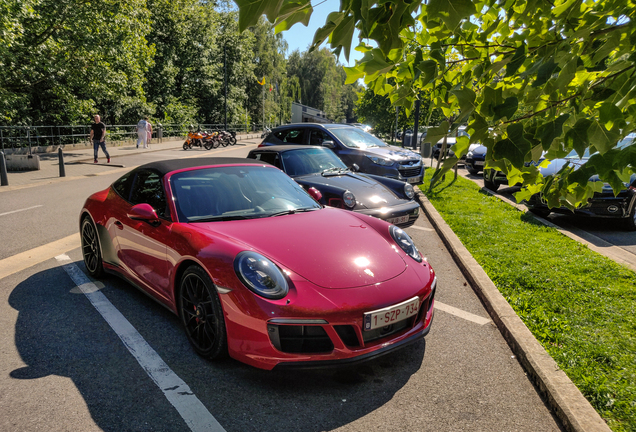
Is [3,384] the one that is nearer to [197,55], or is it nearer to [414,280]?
[414,280]

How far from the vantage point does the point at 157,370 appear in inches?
130

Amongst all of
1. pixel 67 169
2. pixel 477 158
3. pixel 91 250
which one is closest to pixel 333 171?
pixel 91 250

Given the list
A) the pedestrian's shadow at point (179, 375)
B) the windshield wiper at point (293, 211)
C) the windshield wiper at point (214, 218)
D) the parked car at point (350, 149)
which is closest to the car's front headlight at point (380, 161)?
the parked car at point (350, 149)

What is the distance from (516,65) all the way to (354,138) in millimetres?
9817

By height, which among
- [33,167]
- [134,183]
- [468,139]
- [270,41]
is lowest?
[33,167]

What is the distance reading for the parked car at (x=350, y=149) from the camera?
10.9 metres

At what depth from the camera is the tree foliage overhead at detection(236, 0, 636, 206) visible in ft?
5.75

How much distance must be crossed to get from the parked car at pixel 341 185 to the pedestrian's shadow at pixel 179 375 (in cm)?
312

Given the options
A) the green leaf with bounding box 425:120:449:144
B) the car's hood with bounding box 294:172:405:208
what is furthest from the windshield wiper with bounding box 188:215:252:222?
the car's hood with bounding box 294:172:405:208

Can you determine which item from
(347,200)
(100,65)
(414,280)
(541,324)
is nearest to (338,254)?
(414,280)

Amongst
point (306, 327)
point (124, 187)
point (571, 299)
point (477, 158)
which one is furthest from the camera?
point (477, 158)

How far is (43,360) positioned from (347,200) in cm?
426

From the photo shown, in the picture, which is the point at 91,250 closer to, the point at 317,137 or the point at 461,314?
the point at 461,314

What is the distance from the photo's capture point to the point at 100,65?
22219 mm
